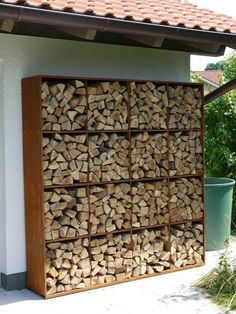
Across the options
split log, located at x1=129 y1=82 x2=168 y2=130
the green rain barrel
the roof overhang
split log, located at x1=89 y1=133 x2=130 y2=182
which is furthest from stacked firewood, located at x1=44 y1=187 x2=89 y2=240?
the green rain barrel

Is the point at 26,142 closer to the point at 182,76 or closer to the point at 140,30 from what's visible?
the point at 140,30

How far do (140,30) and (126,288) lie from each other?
8.42ft

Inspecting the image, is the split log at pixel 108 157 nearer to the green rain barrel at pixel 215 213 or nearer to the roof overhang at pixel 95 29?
the roof overhang at pixel 95 29

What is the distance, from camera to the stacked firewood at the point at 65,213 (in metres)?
5.38

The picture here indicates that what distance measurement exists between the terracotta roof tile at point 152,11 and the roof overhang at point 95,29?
0.05 meters

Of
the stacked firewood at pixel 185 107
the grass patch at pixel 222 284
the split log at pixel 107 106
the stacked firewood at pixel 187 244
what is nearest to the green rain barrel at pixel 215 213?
the stacked firewood at pixel 187 244

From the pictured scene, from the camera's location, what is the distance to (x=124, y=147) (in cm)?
582

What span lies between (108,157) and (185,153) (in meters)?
1.05

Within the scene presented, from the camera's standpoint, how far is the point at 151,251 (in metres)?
6.09

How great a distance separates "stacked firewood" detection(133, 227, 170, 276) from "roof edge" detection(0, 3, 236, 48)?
6.89 ft

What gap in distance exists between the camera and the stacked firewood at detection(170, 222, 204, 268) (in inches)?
246

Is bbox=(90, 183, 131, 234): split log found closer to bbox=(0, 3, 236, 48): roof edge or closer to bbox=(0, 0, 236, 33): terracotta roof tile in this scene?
bbox=(0, 3, 236, 48): roof edge

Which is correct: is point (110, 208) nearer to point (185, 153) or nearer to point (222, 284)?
point (185, 153)

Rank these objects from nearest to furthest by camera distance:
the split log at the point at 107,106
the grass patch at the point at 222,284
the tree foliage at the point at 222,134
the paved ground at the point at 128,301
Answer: the paved ground at the point at 128,301 < the grass patch at the point at 222,284 < the split log at the point at 107,106 < the tree foliage at the point at 222,134
